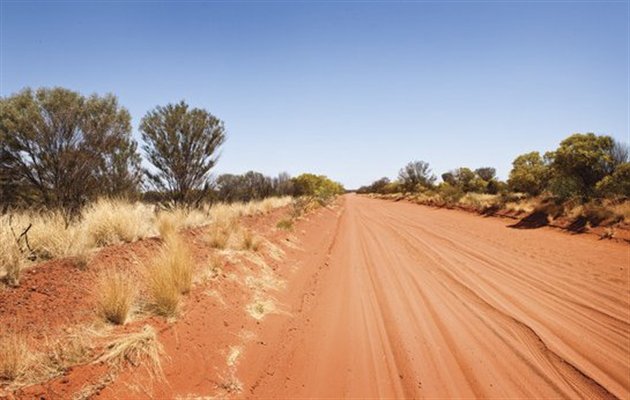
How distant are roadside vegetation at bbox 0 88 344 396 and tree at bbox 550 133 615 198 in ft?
50.2

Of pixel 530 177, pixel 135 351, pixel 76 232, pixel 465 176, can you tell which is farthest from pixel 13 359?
pixel 465 176

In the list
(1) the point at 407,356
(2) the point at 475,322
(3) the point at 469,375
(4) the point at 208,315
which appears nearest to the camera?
(3) the point at 469,375

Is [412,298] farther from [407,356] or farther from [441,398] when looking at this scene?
[441,398]

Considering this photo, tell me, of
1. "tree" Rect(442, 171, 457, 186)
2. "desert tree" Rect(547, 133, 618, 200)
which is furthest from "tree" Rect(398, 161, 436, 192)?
"desert tree" Rect(547, 133, 618, 200)

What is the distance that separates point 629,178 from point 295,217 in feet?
52.2

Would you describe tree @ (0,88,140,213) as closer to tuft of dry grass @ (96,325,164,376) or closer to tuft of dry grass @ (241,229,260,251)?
tuft of dry grass @ (241,229,260,251)

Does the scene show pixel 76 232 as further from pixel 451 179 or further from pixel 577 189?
pixel 451 179

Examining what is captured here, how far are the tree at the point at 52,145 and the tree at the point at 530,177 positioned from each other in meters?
25.5

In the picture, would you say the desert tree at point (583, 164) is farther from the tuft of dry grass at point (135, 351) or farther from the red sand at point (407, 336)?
the tuft of dry grass at point (135, 351)

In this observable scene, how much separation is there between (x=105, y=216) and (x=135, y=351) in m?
4.76

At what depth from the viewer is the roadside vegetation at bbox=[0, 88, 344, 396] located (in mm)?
3561

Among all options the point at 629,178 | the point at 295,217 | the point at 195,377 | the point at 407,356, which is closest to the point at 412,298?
the point at 407,356

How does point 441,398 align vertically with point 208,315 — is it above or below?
below

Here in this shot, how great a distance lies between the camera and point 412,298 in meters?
6.74
